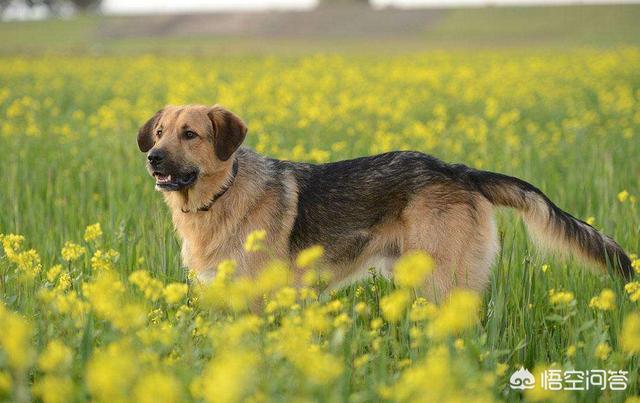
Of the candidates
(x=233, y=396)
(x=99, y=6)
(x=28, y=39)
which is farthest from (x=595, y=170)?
(x=99, y=6)

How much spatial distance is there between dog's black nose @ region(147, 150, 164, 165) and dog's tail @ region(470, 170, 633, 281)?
5.83 ft

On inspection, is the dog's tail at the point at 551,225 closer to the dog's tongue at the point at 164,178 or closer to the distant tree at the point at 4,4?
the dog's tongue at the point at 164,178

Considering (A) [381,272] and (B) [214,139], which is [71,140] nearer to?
(B) [214,139]

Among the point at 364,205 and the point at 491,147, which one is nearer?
the point at 364,205

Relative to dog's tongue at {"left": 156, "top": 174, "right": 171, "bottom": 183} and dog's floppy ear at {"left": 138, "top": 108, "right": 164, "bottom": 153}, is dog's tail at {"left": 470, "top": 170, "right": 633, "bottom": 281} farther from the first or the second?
dog's floppy ear at {"left": 138, "top": 108, "right": 164, "bottom": 153}

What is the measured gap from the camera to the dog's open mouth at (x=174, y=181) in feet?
13.8

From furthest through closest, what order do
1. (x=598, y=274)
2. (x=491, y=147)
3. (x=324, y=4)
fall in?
(x=324, y=4)
(x=491, y=147)
(x=598, y=274)

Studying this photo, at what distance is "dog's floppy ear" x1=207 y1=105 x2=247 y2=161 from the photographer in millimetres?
4309

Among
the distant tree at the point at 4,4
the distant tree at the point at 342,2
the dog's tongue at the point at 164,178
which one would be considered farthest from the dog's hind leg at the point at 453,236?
the distant tree at the point at 4,4

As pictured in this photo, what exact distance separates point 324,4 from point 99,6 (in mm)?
22856

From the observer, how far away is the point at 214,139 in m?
4.38

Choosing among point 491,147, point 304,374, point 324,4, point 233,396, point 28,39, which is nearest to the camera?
point 233,396

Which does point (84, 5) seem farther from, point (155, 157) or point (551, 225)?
point (551, 225)

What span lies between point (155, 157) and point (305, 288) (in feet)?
4.97
